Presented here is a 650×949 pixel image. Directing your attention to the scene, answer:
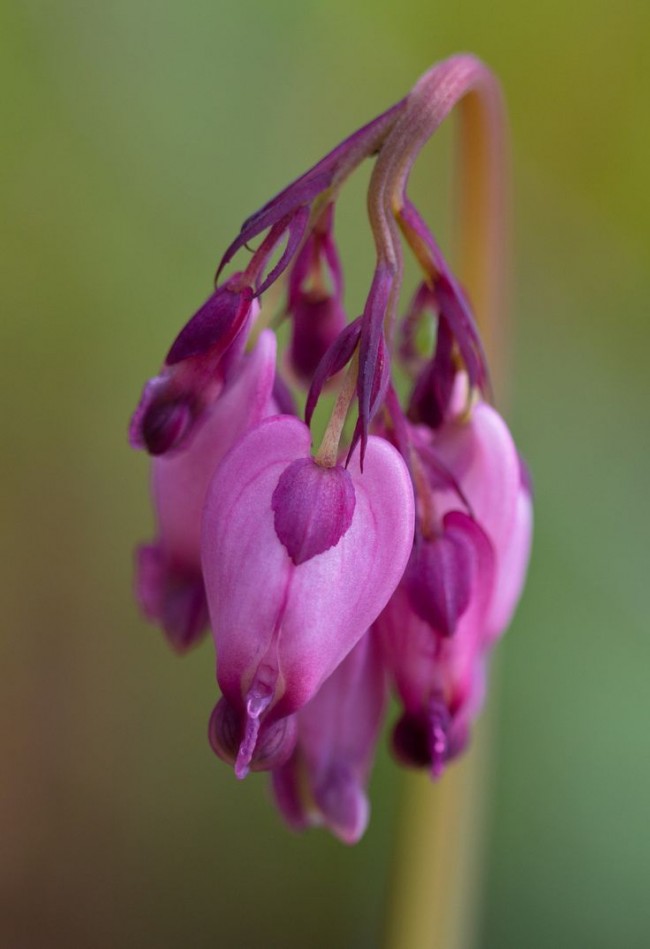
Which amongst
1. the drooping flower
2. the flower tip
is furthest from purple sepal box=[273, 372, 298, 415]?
the flower tip

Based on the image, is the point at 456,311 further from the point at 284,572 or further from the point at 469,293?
the point at 469,293

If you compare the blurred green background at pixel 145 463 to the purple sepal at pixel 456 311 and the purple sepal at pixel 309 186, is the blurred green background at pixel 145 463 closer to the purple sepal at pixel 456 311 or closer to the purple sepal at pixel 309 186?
the purple sepal at pixel 456 311

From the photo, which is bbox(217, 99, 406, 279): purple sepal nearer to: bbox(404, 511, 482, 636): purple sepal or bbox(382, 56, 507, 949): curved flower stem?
bbox(382, 56, 507, 949): curved flower stem

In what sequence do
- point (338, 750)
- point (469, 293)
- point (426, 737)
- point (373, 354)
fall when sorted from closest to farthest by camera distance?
point (373, 354)
point (426, 737)
point (338, 750)
point (469, 293)

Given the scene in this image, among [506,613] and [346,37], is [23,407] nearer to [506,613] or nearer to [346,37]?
[346,37]

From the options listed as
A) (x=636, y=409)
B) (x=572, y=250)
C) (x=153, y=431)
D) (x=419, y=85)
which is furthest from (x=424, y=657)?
(x=572, y=250)

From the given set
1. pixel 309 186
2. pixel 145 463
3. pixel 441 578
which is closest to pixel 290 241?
pixel 309 186
